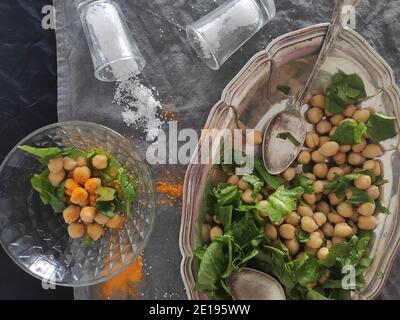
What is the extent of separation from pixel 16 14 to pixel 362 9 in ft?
2.10

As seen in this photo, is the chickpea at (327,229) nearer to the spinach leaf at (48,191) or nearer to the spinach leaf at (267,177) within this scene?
the spinach leaf at (267,177)

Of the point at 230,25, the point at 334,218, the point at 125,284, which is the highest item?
the point at 230,25

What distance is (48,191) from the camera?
904 millimetres

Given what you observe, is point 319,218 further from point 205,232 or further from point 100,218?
point 100,218

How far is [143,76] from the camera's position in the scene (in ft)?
3.25

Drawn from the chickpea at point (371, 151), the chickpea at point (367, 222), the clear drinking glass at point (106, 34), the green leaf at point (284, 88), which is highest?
the clear drinking glass at point (106, 34)

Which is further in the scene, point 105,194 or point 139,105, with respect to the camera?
point 139,105

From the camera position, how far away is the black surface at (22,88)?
979 millimetres

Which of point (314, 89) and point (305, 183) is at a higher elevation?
point (314, 89)

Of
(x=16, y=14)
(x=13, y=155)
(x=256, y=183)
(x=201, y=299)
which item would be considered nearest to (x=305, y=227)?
(x=256, y=183)

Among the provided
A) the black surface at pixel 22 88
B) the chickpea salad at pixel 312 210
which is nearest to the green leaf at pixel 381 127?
the chickpea salad at pixel 312 210

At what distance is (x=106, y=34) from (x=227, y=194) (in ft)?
1.17

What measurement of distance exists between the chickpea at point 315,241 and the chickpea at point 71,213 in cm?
40

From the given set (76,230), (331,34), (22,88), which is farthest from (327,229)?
(22,88)
